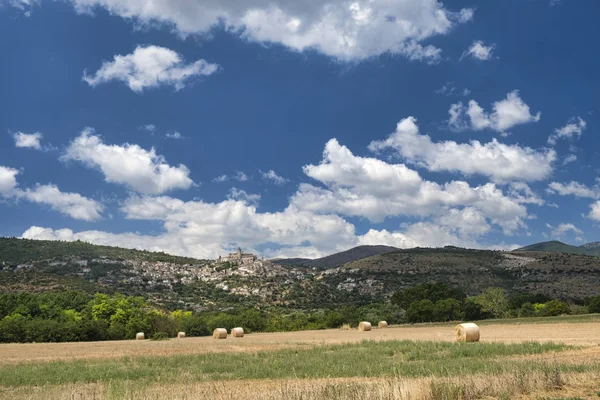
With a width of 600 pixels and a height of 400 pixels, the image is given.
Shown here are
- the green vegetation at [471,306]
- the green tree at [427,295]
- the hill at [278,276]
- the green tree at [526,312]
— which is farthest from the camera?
the hill at [278,276]

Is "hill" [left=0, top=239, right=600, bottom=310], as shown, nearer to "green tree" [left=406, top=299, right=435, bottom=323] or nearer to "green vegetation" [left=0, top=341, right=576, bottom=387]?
"green tree" [left=406, top=299, right=435, bottom=323]

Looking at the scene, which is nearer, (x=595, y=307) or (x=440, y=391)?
(x=440, y=391)

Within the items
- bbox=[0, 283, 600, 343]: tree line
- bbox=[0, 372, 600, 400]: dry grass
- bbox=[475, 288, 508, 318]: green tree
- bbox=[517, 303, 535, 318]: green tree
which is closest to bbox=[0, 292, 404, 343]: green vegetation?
bbox=[0, 283, 600, 343]: tree line

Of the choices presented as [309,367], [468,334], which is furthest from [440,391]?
[468,334]

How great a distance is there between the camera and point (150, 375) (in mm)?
22891

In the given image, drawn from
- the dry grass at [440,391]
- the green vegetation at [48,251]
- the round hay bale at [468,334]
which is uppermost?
the green vegetation at [48,251]

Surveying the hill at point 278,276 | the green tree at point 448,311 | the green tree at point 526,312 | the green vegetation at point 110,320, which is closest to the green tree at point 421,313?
the green tree at point 448,311

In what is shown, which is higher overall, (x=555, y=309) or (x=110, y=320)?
(x=110, y=320)

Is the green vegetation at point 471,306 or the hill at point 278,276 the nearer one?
the green vegetation at point 471,306

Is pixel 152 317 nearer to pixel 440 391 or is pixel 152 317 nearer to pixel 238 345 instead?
pixel 238 345

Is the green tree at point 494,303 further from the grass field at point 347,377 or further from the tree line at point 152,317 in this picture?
the grass field at point 347,377

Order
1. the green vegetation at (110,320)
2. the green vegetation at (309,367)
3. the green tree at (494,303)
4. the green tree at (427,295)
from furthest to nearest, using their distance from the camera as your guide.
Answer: the green tree at (427,295)
the green tree at (494,303)
the green vegetation at (110,320)
the green vegetation at (309,367)

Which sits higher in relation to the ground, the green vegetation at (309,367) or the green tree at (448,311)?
the green vegetation at (309,367)

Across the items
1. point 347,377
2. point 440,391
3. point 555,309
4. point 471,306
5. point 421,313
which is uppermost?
point 440,391
